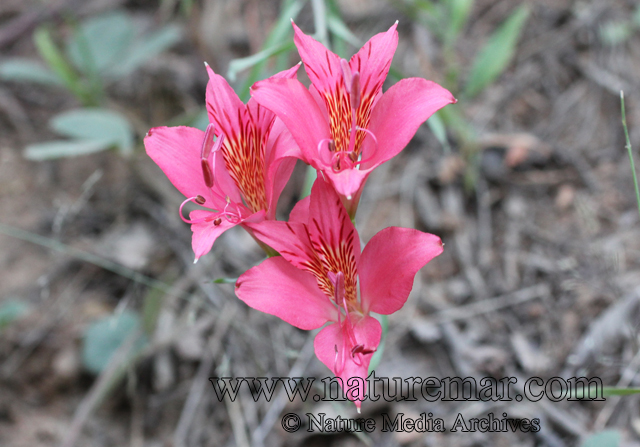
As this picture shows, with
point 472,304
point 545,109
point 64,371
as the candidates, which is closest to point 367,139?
point 472,304

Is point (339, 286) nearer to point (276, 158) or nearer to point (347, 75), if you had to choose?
point (276, 158)

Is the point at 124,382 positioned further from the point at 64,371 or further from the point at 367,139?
the point at 367,139

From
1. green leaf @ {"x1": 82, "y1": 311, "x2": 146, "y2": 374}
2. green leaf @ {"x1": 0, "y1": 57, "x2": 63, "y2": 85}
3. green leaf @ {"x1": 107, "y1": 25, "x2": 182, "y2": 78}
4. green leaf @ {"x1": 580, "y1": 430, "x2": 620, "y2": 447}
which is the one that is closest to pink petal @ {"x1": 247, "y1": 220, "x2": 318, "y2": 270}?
green leaf @ {"x1": 580, "y1": 430, "x2": 620, "y2": 447}

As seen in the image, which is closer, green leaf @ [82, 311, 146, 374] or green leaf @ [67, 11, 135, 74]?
green leaf @ [82, 311, 146, 374]

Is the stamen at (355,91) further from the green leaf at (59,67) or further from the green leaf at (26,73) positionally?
the green leaf at (26,73)

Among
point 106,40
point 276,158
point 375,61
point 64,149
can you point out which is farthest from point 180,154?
point 106,40

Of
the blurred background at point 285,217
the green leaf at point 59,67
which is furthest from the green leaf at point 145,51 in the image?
the green leaf at point 59,67

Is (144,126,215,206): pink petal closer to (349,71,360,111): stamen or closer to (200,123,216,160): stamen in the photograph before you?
(200,123,216,160): stamen
